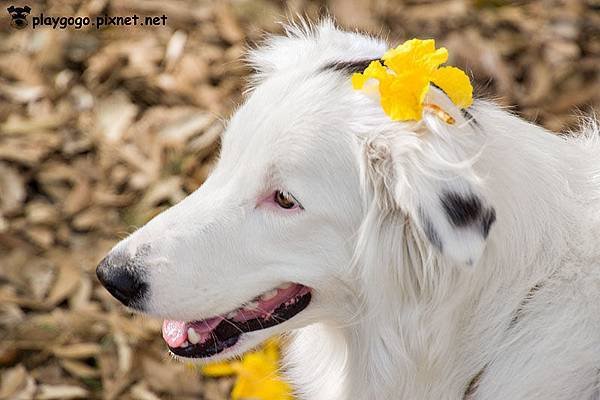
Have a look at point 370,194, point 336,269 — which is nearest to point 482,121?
point 370,194

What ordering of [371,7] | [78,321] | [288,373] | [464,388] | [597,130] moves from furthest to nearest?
[371,7]
[78,321]
[288,373]
[597,130]
[464,388]

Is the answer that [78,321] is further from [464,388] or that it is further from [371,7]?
[371,7]

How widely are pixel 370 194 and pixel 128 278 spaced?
630mm

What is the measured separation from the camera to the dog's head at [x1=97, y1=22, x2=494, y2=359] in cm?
248

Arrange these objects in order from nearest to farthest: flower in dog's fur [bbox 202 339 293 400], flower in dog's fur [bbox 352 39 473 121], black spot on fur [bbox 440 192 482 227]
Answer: black spot on fur [bbox 440 192 482 227] → flower in dog's fur [bbox 352 39 473 121] → flower in dog's fur [bbox 202 339 293 400]

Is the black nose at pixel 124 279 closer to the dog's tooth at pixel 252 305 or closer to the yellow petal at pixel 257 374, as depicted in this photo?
the dog's tooth at pixel 252 305

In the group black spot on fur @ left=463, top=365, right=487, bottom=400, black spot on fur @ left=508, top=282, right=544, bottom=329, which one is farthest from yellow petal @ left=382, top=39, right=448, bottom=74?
black spot on fur @ left=463, top=365, right=487, bottom=400

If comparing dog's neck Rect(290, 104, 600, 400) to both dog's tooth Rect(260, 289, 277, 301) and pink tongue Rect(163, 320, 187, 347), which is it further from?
pink tongue Rect(163, 320, 187, 347)

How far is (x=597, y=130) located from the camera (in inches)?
113

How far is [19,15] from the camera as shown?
4949 millimetres

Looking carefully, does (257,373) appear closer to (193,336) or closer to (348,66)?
(193,336)

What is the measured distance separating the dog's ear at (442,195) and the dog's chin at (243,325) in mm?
397

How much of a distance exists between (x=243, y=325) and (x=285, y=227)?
0.94ft

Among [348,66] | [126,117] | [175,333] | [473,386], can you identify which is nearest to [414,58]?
[348,66]
